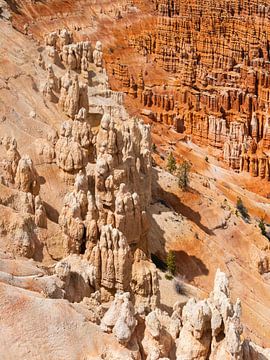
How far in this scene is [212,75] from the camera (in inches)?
4311

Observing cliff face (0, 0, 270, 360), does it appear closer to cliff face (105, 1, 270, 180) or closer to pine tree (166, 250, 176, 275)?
pine tree (166, 250, 176, 275)

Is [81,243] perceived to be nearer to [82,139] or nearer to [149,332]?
[82,139]

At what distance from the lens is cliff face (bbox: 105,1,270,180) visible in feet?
321

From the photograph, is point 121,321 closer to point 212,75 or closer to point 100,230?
point 100,230

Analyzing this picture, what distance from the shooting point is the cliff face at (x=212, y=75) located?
9788 centimetres

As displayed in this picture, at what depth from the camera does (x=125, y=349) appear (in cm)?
1831

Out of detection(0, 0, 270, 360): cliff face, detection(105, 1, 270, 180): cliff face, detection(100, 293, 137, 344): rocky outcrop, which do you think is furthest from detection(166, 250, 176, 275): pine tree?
detection(105, 1, 270, 180): cliff face

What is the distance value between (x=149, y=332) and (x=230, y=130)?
8037cm

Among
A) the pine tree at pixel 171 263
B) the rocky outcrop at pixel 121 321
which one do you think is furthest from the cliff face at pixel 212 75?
the rocky outcrop at pixel 121 321

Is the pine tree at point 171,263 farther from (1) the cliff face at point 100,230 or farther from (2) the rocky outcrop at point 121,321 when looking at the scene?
(2) the rocky outcrop at point 121,321

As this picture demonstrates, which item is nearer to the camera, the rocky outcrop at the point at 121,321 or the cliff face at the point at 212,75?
the rocky outcrop at the point at 121,321

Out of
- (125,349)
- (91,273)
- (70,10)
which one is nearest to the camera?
(125,349)

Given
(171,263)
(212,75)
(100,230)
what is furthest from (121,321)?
(212,75)

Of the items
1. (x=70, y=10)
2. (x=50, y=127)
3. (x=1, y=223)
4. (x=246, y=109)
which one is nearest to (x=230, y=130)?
(x=246, y=109)
